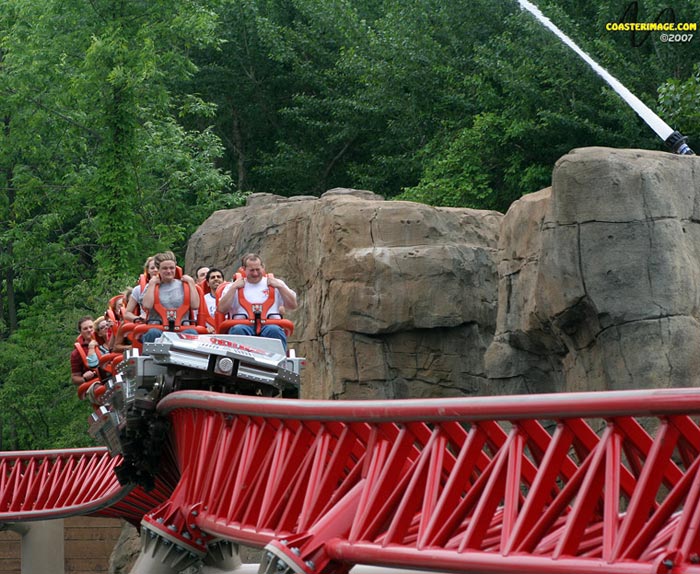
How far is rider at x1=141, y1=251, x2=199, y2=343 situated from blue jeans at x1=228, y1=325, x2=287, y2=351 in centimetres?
55

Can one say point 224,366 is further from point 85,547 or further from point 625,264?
point 85,547

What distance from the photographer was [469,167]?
28578mm

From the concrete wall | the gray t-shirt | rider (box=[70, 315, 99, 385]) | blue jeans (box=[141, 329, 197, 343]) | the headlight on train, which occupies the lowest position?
the concrete wall

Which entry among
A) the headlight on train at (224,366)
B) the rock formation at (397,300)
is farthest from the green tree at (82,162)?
the headlight on train at (224,366)

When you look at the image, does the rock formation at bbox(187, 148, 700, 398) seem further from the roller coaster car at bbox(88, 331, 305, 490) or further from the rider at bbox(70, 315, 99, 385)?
the rider at bbox(70, 315, 99, 385)

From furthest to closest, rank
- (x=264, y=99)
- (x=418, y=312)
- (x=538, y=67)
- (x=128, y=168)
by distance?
(x=264, y=99), (x=128, y=168), (x=538, y=67), (x=418, y=312)

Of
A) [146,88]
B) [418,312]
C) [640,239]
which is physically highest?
[146,88]

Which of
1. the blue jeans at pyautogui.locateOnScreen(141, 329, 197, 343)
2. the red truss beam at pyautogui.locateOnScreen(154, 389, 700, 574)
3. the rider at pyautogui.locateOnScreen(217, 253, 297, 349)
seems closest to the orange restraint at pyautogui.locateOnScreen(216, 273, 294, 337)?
the rider at pyautogui.locateOnScreen(217, 253, 297, 349)

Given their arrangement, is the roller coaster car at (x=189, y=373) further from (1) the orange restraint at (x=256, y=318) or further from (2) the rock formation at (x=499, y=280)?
(2) the rock formation at (x=499, y=280)

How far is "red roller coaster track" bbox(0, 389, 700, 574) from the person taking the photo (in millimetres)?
5750

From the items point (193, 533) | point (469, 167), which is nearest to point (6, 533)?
point (469, 167)

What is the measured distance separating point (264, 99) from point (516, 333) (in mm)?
22630

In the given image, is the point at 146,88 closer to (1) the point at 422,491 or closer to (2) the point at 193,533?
(2) the point at 193,533

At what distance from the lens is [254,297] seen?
13.4m
